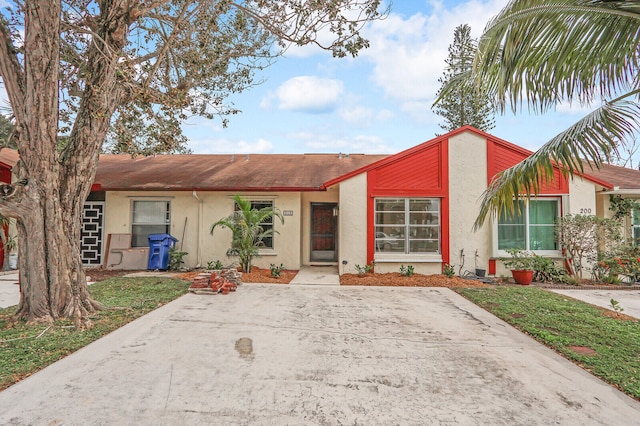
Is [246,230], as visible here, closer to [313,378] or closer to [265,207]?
[265,207]

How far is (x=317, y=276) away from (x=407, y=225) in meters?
3.00

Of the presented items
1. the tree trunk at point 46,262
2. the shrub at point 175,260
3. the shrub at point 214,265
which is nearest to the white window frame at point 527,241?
the shrub at point 214,265

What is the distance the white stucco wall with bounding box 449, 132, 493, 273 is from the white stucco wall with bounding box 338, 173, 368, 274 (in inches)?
97.7

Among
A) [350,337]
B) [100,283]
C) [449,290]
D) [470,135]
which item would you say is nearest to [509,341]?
[350,337]

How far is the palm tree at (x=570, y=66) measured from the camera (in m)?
3.33

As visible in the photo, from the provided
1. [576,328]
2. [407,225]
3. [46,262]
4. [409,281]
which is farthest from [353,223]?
[46,262]

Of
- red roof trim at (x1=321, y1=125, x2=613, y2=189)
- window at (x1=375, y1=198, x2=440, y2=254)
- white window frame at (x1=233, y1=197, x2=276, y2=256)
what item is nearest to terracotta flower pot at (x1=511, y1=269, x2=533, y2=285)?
window at (x1=375, y1=198, x2=440, y2=254)

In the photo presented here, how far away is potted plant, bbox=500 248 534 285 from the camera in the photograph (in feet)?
28.8

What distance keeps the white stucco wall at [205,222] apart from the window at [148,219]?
0.17 meters

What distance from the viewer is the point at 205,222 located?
35.9 ft

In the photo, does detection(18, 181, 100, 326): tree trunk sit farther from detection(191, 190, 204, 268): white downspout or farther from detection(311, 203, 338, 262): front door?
detection(311, 203, 338, 262): front door

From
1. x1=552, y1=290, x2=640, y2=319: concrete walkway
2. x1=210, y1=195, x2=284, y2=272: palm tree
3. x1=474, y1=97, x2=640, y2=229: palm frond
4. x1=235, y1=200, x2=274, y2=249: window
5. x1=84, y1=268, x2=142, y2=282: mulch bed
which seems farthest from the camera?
x1=235, y1=200, x2=274, y2=249: window

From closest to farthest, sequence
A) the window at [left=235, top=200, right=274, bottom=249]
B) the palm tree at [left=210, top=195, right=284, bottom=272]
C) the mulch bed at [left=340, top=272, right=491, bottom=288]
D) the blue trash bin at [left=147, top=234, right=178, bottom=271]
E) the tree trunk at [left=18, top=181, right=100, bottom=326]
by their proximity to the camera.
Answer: the tree trunk at [left=18, top=181, right=100, bottom=326] → the mulch bed at [left=340, top=272, right=491, bottom=288] → the palm tree at [left=210, top=195, right=284, bottom=272] → the blue trash bin at [left=147, top=234, right=178, bottom=271] → the window at [left=235, top=200, right=274, bottom=249]

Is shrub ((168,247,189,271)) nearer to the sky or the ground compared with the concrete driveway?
nearer to the sky
